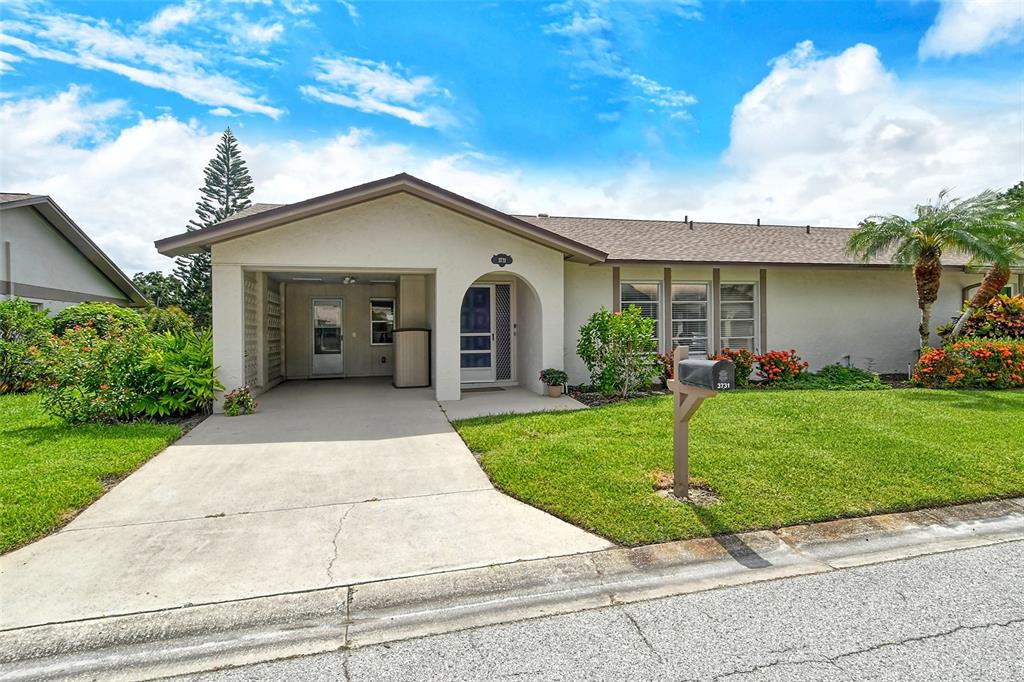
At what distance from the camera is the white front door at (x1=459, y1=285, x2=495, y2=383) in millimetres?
11742

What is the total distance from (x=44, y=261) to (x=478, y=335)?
1452 centimetres

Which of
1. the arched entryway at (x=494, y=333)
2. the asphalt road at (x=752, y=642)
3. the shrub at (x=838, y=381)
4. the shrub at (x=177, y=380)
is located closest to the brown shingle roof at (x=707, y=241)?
the arched entryway at (x=494, y=333)

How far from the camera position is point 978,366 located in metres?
10.5

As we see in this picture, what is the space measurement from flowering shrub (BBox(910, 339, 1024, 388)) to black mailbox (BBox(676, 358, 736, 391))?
385 inches

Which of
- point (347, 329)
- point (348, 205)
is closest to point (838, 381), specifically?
point (348, 205)

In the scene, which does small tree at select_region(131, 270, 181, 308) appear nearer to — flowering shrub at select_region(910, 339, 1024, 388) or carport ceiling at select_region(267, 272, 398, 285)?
carport ceiling at select_region(267, 272, 398, 285)

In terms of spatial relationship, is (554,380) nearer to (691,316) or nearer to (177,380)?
(691,316)

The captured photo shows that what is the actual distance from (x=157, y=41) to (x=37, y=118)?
2.49 meters

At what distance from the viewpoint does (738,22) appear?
9633mm

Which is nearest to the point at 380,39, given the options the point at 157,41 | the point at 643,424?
the point at 157,41

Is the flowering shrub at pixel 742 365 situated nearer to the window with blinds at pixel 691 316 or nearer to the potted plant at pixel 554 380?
the window with blinds at pixel 691 316

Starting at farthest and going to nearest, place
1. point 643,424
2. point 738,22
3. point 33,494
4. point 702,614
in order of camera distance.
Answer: point 738,22 → point 643,424 → point 33,494 → point 702,614

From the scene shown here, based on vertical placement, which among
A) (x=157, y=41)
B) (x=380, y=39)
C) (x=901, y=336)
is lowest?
(x=901, y=336)

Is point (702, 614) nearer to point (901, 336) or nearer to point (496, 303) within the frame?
point (496, 303)
